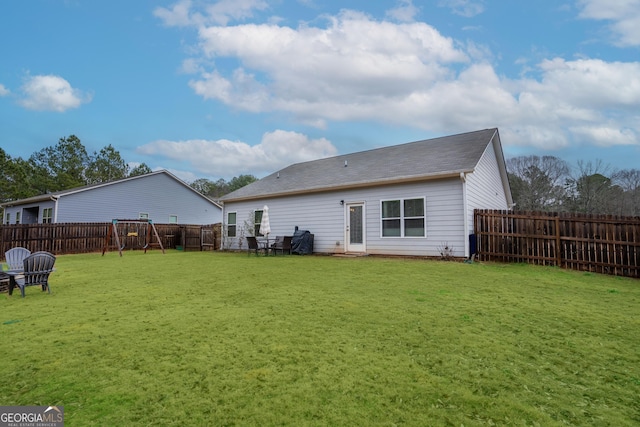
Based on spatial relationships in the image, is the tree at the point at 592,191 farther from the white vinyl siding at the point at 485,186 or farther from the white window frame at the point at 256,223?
the white window frame at the point at 256,223

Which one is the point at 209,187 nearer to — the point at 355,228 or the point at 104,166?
the point at 104,166

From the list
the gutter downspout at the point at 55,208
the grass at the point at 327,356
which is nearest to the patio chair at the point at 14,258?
the grass at the point at 327,356

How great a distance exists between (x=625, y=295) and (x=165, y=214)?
25.8 m

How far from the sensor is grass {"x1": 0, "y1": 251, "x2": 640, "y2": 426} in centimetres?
203

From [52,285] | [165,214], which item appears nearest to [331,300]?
[52,285]

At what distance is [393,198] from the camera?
11484 mm

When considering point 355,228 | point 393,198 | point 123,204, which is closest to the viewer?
point 393,198

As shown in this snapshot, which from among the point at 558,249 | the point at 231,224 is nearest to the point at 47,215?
the point at 231,224

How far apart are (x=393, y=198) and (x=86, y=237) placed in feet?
53.9

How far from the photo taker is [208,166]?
40.9 m

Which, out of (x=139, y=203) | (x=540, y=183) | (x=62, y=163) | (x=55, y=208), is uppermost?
(x=62, y=163)

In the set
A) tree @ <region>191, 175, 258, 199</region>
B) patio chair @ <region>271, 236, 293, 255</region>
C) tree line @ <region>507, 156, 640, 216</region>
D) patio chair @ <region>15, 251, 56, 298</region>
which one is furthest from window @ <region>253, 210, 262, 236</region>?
tree @ <region>191, 175, 258, 199</region>

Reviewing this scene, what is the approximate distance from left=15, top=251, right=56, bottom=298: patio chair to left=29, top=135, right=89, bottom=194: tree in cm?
3469

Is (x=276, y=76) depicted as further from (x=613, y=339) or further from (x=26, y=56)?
(x=613, y=339)
